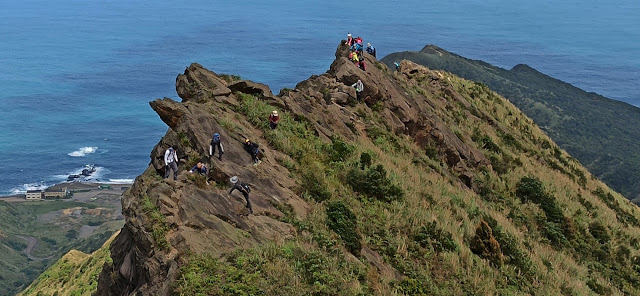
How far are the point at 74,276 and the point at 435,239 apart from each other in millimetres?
53004

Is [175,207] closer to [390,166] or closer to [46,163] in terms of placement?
[390,166]

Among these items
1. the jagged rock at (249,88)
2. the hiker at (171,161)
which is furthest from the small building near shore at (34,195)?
the hiker at (171,161)

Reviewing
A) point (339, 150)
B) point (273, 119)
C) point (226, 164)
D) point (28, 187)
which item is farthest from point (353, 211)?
point (28, 187)

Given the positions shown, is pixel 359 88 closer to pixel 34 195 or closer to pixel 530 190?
pixel 530 190

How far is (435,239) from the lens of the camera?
22.7m

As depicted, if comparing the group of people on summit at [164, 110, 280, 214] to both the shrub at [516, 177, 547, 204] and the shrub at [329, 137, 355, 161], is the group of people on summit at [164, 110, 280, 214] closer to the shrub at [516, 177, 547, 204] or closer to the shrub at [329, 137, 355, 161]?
the shrub at [329, 137, 355, 161]

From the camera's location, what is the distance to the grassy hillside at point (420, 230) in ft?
56.5

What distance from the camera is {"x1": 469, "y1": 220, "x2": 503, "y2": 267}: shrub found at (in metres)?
23.3

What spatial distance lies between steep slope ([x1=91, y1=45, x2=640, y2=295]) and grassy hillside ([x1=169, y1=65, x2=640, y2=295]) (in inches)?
3.1

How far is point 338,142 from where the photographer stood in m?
29.6

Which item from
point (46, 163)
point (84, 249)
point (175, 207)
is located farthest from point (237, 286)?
point (46, 163)

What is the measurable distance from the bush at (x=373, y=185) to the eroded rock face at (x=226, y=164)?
3028 mm

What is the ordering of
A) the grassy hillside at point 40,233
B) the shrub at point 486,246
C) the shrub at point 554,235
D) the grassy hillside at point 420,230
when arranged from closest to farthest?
the grassy hillside at point 420,230, the shrub at point 486,246, the shrub at point 554,235, the grassy hillside at point 40,233

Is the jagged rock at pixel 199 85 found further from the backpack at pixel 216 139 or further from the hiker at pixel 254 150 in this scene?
the backpack at pixel 216 139
